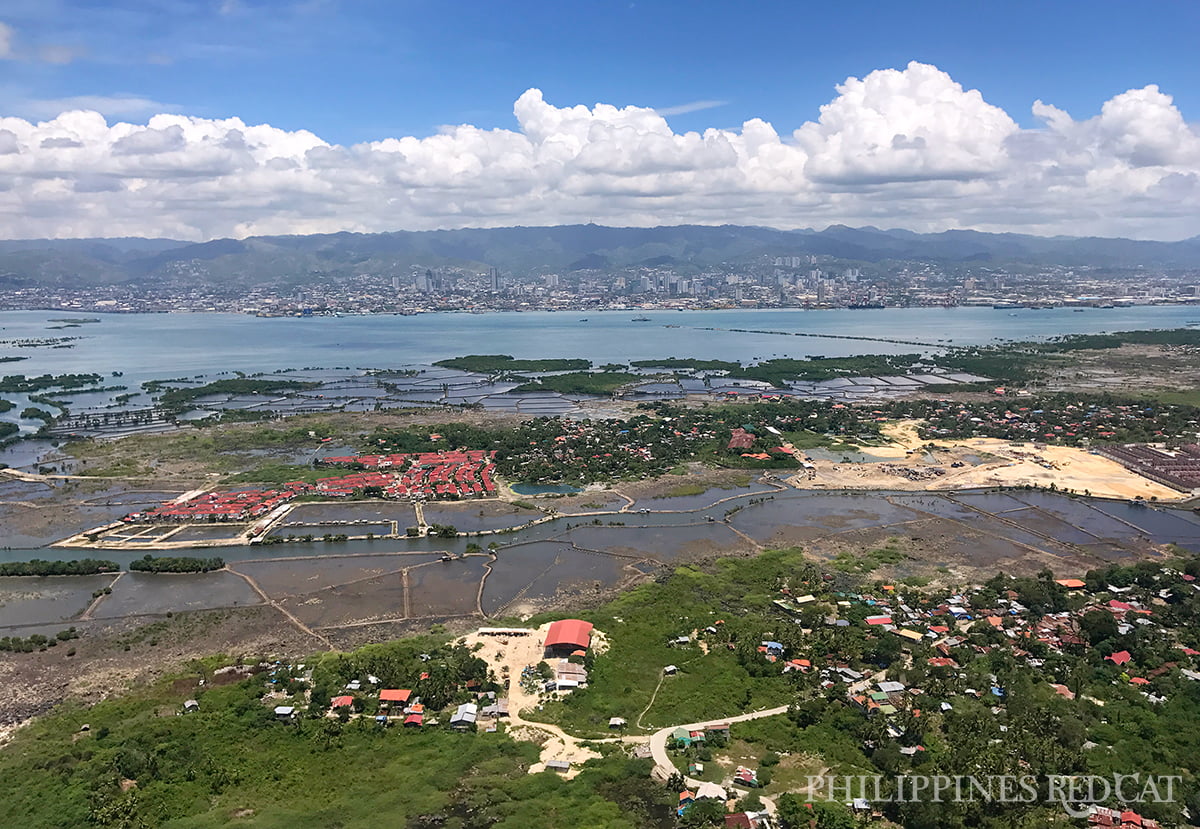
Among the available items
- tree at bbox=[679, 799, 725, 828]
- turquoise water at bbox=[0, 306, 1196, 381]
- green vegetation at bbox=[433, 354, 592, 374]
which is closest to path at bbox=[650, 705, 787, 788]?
tree at bbox=[679, 799, 725, 828]

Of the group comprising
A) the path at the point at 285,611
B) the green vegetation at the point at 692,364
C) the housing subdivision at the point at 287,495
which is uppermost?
the green vegetation at the point at 692,364

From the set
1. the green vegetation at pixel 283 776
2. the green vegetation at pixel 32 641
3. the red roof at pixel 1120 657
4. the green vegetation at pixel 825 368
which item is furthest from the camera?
the green vegetation at pixel 825 368

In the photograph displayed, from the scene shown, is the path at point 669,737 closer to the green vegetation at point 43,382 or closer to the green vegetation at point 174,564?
the green vegetation at point 174,564

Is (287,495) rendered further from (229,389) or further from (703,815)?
(229,389)

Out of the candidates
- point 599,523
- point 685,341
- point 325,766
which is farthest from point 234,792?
point 685,341

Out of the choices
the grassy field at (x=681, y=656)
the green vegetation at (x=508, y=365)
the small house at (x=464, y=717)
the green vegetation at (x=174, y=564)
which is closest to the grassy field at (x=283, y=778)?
the small house at (x=464, y=717)

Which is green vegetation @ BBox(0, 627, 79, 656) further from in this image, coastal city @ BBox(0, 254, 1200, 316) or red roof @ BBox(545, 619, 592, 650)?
coastal city @ BBox(0, 254, 1200, 316)

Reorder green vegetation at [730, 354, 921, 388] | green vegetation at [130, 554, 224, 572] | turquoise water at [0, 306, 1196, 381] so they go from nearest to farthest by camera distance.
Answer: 1. green vegetation at [130, 554, 224, 572]
2. green vegetation at [730, 354, 921, 388]
3. turquoise water at [0, 306, 1196, 381]
